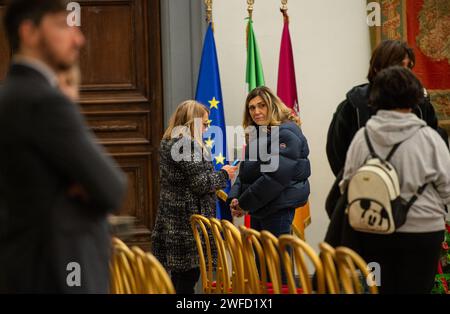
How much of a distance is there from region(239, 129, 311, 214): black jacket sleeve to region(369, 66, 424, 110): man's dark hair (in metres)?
1.83

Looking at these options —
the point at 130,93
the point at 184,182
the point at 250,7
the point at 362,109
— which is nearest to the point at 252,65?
the point at 250,7

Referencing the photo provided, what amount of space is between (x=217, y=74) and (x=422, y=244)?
343 centimetres

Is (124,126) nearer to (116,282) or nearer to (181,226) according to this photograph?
(181,226)

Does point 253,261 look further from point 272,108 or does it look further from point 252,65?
point 252,65

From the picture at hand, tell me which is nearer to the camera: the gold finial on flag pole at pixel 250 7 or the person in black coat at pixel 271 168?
the person in black coat at pixel 271 168

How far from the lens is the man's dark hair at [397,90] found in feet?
12.8

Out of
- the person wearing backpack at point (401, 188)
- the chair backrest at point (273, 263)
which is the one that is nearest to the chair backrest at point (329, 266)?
the chair backrest at point (273, 263)

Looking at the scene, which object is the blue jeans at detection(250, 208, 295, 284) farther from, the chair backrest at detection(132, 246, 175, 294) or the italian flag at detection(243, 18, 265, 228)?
the chair backrest at detection(132, 246, 175, 294)

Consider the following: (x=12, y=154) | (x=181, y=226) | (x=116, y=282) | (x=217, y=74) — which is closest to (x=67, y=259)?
(x=12, y=154)

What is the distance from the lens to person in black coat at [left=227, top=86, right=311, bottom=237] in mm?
5762

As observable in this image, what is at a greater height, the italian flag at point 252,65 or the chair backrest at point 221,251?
the italian flag at point 252,65

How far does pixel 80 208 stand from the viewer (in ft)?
8.18

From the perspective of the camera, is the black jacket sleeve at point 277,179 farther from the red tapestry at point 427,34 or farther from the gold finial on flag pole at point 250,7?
the red tapestry at point 427,34

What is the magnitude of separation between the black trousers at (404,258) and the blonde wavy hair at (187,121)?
6.48 feet
